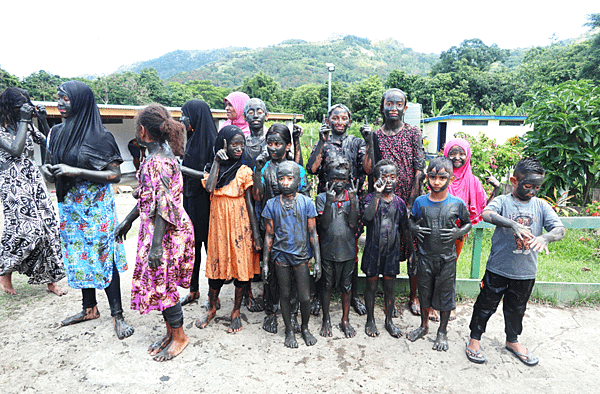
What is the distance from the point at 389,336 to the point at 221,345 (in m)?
1.57

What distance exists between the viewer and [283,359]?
9.70 ft

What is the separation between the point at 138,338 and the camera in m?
3.28

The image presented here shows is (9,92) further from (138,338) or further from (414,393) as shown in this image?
(414,393)

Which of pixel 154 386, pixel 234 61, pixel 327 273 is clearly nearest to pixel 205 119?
pixel 327 273

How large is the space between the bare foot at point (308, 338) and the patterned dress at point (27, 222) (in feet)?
10.1

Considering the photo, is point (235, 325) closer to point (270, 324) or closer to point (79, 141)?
point (270, 324)

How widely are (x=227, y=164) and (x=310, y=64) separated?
339 ft

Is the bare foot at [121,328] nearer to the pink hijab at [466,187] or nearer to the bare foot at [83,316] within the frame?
the bare foot at [83,316]

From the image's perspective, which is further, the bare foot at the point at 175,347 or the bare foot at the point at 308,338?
the bare foot at the point at 308,338

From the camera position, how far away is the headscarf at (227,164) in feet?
10.5

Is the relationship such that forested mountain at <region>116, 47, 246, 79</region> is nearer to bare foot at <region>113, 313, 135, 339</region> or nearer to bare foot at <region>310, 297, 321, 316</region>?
bare foot at <region>113, 313, 135, 339</region>

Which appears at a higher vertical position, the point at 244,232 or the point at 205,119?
the point at 205,119

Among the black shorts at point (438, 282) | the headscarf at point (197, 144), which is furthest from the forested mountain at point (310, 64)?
the black shorts at point (438, 282)

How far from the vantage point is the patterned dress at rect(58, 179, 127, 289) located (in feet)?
10.5
